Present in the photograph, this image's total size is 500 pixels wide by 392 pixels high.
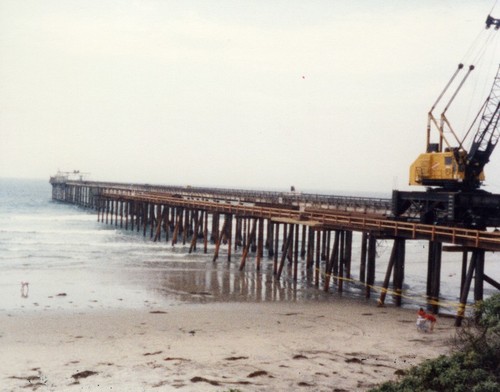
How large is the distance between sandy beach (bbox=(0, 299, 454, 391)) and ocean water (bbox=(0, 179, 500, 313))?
2231mm

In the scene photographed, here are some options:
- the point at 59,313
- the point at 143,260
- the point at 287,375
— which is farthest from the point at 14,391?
the point at 143,260

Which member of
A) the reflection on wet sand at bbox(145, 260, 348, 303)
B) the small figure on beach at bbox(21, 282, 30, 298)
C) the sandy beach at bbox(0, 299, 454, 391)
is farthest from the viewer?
the reflection on wet sand at bbox(145, 260, 348, 303)

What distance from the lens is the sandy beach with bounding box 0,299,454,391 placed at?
13.9 metres

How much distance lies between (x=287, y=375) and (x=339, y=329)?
526 centimetres

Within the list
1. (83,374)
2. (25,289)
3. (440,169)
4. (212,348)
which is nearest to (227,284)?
(25,289)

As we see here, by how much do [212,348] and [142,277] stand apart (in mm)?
14085

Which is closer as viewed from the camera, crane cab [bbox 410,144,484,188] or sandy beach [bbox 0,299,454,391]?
sandy beach [bbox 0,299,454,391]

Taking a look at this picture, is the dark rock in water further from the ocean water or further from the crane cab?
the crane cab

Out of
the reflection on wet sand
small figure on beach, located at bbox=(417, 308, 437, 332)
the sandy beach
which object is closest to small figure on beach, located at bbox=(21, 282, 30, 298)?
the sandy beach

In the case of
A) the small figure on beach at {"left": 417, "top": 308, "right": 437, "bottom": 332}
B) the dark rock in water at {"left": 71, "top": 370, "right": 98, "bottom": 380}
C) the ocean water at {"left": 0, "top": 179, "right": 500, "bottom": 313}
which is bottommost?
the ocean water at {"left": 0, "top": 179, "right": 500, "bottom": 313}

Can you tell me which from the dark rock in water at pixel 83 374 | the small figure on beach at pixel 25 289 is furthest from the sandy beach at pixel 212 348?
the small figure on beach at pixel 25 289

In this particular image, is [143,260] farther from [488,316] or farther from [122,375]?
[488,316]

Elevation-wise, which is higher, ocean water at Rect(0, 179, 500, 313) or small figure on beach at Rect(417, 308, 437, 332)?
small figure on beach at Rect(417, 308, 437, 332)

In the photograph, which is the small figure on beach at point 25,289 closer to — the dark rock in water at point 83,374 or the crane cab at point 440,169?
the dark rock in water at point 83,374
